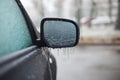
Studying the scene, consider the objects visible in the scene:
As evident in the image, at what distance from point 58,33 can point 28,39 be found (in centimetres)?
19

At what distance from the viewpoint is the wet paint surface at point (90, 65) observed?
7.63 metres

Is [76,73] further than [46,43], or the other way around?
[76,73]

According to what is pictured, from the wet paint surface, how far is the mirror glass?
3961mm

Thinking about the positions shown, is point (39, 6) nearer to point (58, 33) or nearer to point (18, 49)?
point (58, 33)

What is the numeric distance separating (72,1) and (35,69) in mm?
16495

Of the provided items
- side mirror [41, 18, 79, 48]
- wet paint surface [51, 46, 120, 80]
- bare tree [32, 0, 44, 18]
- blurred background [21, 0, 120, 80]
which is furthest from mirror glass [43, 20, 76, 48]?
bare tree [32, 0, 44, 18]

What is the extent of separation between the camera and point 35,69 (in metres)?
1.49

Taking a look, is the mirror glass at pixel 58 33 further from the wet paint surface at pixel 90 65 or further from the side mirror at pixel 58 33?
the wet paint surface at pixel 90 65

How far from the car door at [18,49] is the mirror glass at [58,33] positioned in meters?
0.11

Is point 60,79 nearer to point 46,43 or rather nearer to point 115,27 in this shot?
point 46,43

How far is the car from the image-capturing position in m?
1.33

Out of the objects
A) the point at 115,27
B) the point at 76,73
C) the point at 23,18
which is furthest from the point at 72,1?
the point at 23,18

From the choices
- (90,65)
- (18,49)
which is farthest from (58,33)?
(90,65)

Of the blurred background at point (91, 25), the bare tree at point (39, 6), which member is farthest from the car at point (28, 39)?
the bare tree at point (39, 6)
